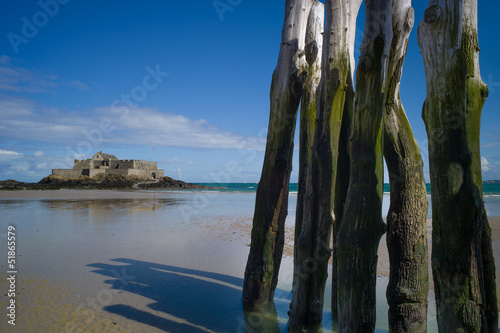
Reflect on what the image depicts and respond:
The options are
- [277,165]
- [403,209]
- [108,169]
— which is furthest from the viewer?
[108,169]

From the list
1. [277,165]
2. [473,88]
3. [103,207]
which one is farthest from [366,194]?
[103,207]

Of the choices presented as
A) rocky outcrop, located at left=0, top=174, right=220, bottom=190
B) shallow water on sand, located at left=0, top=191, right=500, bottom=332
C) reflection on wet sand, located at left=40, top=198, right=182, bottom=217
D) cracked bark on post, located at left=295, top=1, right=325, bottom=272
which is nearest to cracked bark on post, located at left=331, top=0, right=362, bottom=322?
cracked bark on post, located at left=295, top=1, right=325, bottom=272

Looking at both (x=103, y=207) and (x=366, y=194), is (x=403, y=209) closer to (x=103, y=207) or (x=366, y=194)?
(x=366, y=194)

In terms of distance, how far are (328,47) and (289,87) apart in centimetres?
73

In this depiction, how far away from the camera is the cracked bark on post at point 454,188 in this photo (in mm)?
2469

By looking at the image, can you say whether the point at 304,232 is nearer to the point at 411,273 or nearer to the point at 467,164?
the point at 411,273

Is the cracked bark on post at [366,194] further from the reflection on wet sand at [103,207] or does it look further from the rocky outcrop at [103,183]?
the rocky outcrop at [103,183]

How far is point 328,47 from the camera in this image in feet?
13.2

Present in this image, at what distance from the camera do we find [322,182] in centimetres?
391

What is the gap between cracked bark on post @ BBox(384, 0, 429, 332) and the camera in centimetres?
366

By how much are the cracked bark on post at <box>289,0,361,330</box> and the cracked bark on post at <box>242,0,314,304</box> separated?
0.55 meters

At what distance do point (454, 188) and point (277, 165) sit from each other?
229 cm

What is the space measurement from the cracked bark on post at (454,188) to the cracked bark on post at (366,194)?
1.26 feet

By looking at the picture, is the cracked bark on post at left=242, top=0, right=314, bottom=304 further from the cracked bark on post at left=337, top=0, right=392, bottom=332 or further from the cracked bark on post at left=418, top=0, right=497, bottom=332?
the cracked bark on post at left=418, top=0, right=497, bottom=332
